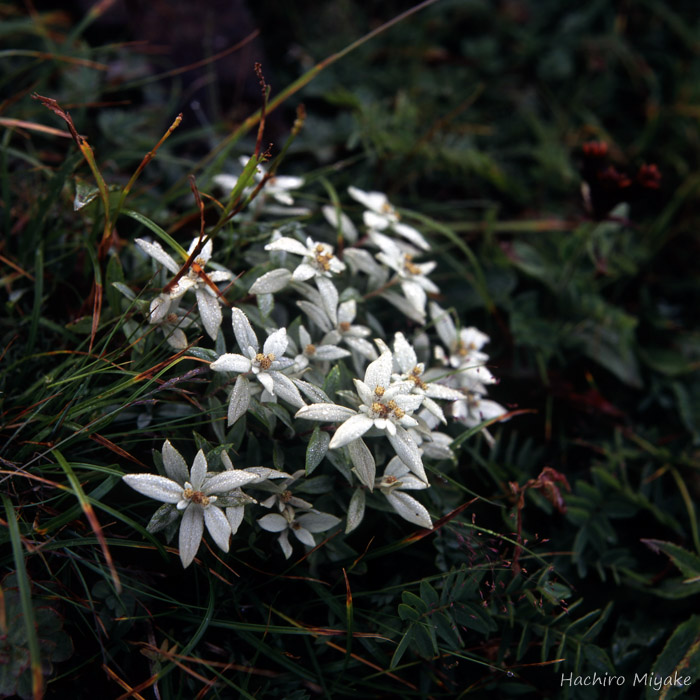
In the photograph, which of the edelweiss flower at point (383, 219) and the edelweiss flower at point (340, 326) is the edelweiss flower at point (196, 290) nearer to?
the edelweiss flower at point (340, 326)

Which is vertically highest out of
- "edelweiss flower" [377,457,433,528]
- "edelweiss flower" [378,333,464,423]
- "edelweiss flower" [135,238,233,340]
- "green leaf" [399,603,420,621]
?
"edelweiss flower" [135,238,233,340]

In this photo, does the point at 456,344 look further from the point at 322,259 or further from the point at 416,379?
the point at 322,259

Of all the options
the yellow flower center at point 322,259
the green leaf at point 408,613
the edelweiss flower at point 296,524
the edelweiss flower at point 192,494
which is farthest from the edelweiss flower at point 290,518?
the yellow flower center at point 322,259

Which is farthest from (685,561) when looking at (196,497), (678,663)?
(196,497)

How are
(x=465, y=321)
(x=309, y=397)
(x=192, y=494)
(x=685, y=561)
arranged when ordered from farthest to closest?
(x=465, y=321)
(x=685, y=561)
(x=309, y=397)
(x=192, y=494)

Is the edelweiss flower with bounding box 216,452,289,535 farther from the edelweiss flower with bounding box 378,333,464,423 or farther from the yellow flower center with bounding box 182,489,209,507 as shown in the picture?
the edelweiss flower with bounding box 378,333,464,423

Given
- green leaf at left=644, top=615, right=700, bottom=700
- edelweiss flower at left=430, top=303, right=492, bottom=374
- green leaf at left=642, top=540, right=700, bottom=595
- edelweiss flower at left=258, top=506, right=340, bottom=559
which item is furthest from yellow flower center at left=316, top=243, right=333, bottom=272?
green leaf at left=644, top=615, right=700, bottom=700

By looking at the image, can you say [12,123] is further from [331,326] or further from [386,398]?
[386,398]
